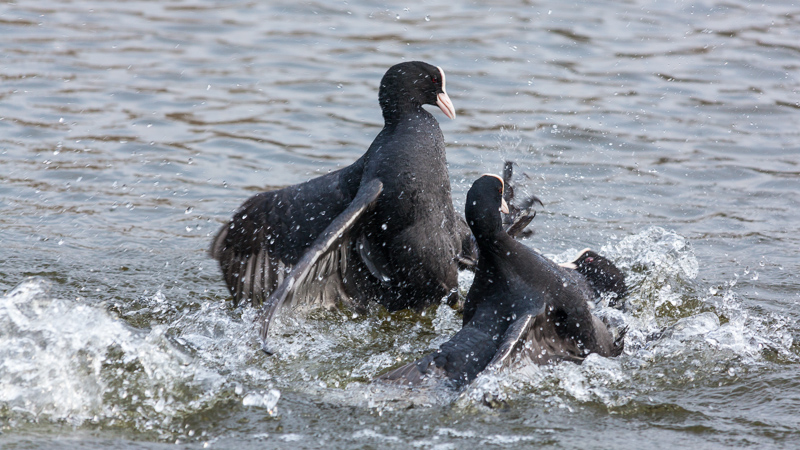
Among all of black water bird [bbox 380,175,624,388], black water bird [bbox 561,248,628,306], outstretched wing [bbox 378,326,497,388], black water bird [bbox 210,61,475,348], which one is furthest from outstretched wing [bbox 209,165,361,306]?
black water bird [bbox 561,248,628,306]

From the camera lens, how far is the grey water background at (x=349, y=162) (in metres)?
3.64

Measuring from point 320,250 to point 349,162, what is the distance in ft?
9.83

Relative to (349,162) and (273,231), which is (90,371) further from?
(349,162)

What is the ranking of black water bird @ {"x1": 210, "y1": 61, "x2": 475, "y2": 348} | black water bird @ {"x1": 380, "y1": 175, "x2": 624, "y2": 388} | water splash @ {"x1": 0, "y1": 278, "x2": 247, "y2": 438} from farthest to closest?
black water bird @ {"x1": 210, "y1": 61, "x2": 475, "y2": 348} → black water bird @ {"x1": 380, "y1": 175, "x2": 624, "y2": 388} → water splash @ {"x1": 0, "y1": 278, "x2": 247, "y2": 438}

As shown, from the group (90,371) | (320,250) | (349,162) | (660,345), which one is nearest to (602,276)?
(660,345)

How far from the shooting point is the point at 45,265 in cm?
523

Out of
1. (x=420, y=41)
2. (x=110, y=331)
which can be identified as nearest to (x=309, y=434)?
(x=110, y=331)

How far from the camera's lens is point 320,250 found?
402 cm

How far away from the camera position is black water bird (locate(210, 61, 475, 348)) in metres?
4.59

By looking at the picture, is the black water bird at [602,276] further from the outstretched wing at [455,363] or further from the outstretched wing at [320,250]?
the outstretched wing at [320,250]

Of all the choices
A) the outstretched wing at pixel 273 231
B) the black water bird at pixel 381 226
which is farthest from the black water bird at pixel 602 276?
the outstretched wing at pixel 273 231

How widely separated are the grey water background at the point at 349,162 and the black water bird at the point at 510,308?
6.1 inches

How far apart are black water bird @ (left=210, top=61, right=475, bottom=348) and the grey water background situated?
0.61 feet

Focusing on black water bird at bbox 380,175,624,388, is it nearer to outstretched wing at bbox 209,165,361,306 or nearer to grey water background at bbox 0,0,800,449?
grey water background at bbox 0,0,800,449
